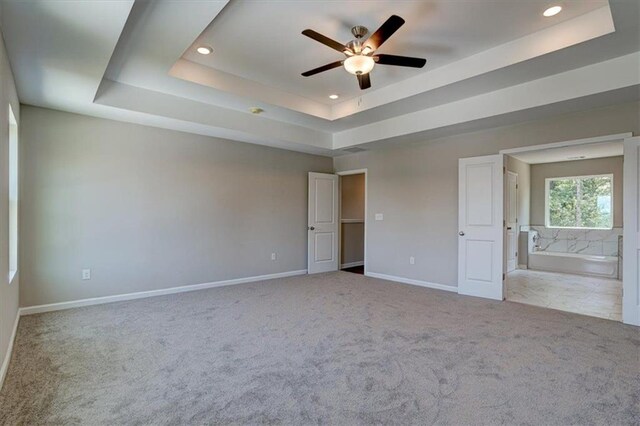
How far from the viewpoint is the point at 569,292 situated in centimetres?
525

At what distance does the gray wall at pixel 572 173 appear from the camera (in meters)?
7.10

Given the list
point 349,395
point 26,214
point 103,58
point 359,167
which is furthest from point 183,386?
point 359,167

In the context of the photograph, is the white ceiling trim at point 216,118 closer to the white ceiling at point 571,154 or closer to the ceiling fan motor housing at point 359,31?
the ceiling fan motor housing at point 359,31

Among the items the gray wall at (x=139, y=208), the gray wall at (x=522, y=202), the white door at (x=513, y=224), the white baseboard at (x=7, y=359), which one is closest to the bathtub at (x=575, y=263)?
the gray wall at (x=522, y=202)

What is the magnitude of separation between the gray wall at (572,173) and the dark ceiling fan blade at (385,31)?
7245 millimetres

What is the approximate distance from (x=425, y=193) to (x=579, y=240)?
4.63 m

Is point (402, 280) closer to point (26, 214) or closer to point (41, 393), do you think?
point (41, 393)

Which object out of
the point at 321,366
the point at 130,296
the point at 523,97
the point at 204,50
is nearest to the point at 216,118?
the point at 204,50

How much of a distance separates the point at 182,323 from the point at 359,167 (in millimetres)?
4355

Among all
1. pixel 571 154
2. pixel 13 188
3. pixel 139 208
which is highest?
pixel 571 154

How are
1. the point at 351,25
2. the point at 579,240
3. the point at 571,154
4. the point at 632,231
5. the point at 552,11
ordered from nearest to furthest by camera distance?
1. the point at 552,11
2. the point at 351,25
3. the point at 632,231
4. the point at 571,154
5. the point at 579,240

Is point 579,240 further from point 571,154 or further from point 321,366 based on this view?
point 321,366

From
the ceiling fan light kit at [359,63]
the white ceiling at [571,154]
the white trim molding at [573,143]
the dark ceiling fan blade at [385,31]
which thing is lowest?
the white trim molding at [573,143]

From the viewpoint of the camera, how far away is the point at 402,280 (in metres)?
5.86
